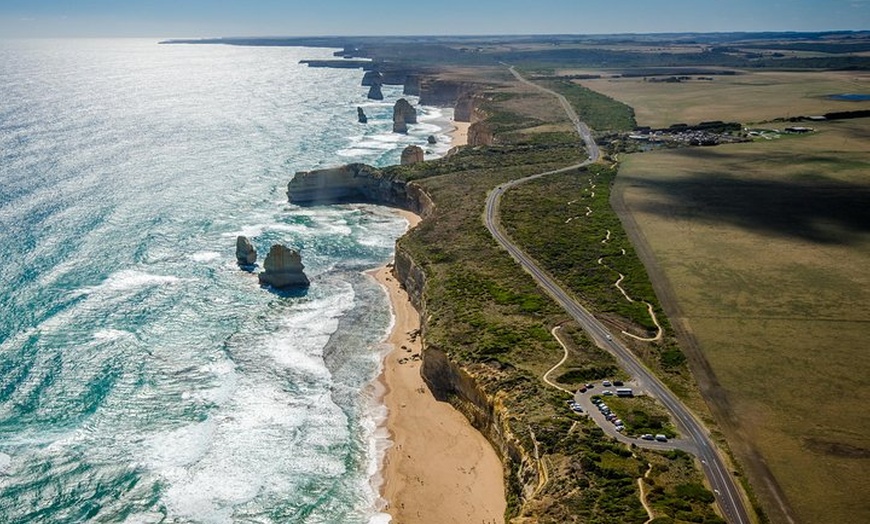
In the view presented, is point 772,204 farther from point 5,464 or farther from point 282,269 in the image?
point 5,464

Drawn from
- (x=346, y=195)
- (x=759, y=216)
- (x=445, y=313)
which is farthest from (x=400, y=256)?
(x=759, y=216)

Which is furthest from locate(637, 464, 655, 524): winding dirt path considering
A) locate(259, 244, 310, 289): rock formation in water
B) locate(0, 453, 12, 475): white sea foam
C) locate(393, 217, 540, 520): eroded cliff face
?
locate(259, 244, 310, 289): rock formation in water

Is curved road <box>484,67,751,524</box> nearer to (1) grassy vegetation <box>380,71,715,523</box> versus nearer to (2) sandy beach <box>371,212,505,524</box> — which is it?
(1) grassy vegetation <box>380,71,715,523</box>

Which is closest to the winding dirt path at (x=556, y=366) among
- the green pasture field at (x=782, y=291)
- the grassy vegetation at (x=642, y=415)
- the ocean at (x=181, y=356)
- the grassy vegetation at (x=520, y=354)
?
the grassy vegetation at (x=520, y=354)

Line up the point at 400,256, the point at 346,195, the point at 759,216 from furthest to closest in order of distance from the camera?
1. the point at 346,195
2. the point at 759,216
3. the point at 400,256

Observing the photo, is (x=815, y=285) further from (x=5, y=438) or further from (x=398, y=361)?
(x=5, y=438)

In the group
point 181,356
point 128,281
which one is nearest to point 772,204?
point 181,356
